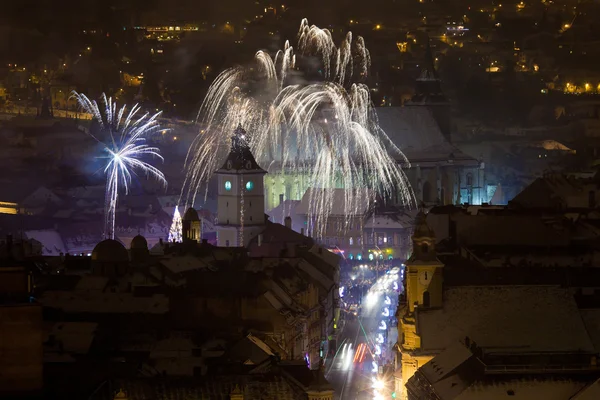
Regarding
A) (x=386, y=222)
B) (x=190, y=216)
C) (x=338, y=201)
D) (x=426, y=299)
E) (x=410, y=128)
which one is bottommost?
(x=426, y=299)

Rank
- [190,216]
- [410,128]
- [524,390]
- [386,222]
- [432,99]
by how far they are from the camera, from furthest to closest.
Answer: [432,99]
[410,128]
[386,222]
[190,216]
[524,390]

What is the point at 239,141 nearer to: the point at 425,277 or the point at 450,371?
the point at 425,277

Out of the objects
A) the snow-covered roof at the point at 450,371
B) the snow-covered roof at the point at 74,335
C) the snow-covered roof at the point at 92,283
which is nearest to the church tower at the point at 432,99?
the snow-covered roof at the point at 92,283

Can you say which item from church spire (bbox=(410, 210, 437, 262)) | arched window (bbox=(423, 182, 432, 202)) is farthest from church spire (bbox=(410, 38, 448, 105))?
church spire (bbox=(410, 210, 437, 262))

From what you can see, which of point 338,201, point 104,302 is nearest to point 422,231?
point 104,302

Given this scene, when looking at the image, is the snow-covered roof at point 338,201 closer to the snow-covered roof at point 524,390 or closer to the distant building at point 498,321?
the distant building at point 498,321

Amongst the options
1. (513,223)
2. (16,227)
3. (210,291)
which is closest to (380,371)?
(210,291)
